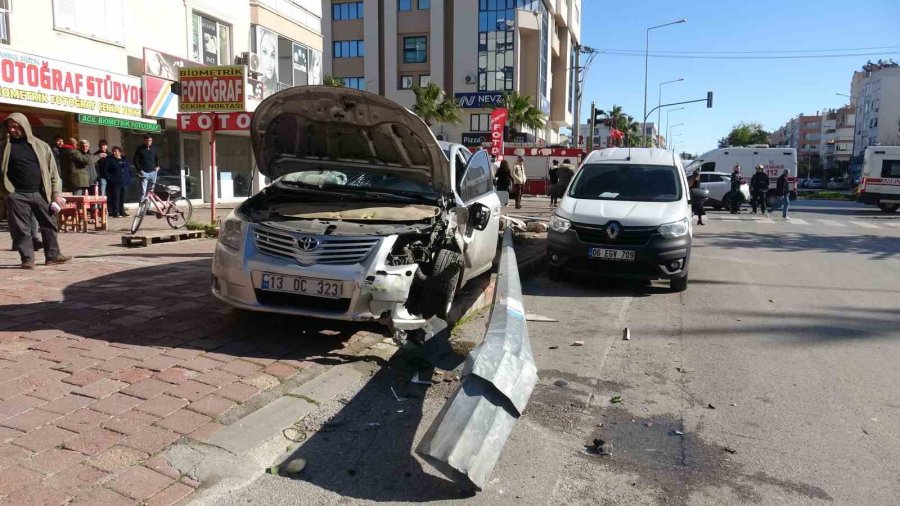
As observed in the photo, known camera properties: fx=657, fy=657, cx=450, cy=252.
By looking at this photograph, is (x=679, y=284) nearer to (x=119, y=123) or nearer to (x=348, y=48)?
(x=119, y=123)

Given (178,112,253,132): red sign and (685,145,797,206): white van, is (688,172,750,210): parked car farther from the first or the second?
(178,112,253,132): red sign

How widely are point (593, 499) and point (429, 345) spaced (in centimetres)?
249

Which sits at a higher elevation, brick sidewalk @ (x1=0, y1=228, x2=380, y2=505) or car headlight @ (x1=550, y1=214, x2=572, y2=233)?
car headlight @ (x1=550, y1=214, x2=572, y2=233)

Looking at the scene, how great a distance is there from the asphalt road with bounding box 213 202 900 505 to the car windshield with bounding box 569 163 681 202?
1747 mm

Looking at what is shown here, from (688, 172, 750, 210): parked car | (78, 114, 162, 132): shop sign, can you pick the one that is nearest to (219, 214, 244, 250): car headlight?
(78, 114, 162, 132): shop sign

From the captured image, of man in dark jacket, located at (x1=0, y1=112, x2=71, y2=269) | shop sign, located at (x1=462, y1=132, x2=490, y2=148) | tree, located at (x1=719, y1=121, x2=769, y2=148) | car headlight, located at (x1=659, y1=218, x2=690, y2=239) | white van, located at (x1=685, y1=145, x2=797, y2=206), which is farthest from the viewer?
tree, located at (x1=719, y1=121, x2=769, y2=148)

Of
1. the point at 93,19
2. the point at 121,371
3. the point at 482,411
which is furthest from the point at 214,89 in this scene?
the point at 482,411

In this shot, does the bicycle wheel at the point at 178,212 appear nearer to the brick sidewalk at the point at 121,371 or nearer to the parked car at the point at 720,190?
the brick sidewalk at the point at 121,371

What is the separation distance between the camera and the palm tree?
48250 mm

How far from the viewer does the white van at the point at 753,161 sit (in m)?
30.2

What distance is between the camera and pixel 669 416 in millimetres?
4402

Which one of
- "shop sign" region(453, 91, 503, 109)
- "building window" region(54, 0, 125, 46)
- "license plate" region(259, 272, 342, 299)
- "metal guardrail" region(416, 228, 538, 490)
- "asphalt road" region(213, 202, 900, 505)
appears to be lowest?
"asphalt road" region(213, 202, 900, 505)

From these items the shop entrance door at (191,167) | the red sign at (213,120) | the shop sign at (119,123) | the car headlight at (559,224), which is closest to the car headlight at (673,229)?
the car headlight at (559,224)

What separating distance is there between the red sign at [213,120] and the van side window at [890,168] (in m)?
25.5
